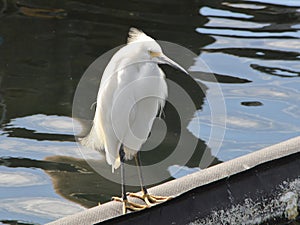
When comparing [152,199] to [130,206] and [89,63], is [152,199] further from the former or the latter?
[89,63]

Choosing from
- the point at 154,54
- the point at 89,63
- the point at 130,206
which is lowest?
the point at 89,63

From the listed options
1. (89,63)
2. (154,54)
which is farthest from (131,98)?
(89,63)

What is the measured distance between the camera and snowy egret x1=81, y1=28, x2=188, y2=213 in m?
2.45

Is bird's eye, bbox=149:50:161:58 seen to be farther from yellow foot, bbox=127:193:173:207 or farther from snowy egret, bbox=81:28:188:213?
yellow foot, bbox=127:193:173:207

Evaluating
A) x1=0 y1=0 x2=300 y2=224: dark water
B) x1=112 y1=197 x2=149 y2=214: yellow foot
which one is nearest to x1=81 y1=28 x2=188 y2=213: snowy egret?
x1=112 y1=197 x2=149 y2=214: yellow foot

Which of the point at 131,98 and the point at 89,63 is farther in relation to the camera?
the point at 89,63

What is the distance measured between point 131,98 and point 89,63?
2.78 metres

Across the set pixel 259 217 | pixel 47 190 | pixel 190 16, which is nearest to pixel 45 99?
pixel 47 190

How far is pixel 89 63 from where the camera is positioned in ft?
17.2

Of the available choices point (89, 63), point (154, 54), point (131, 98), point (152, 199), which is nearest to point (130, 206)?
point (152, 199)

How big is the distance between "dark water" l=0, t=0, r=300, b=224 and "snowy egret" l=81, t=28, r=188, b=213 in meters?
0.88

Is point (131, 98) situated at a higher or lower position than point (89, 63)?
higher

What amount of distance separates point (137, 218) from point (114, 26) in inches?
149

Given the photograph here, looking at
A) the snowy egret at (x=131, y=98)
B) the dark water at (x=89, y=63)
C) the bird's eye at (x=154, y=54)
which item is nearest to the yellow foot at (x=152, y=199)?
the snowy egret at (x=131, y=98)
